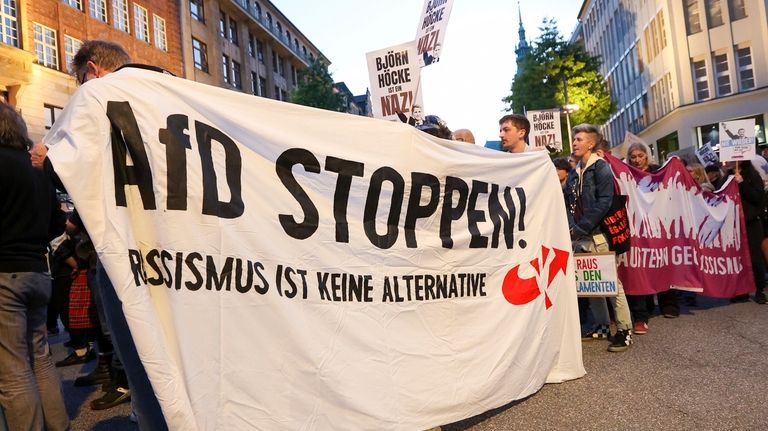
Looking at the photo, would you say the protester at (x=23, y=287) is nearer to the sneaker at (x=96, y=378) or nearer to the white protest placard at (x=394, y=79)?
the sneaker at (x=96, y=378)

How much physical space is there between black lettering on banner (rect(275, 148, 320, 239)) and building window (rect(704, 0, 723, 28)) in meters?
35.3

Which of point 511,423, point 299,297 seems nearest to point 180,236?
point 299,297

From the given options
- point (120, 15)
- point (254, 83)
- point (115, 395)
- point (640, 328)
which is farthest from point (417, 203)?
point (254, 83)

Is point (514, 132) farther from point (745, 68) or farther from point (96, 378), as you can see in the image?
point (745, 68)

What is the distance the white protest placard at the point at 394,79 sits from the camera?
692 cm

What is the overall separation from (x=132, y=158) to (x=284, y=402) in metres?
1.23

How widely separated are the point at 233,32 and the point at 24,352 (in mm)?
41446

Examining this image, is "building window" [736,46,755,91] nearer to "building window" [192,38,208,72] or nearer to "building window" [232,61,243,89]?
"building window" [192,38,208,72]

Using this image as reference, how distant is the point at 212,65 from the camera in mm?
36469

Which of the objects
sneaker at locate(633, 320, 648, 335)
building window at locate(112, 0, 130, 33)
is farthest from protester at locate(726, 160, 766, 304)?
building window at locate(112, 0, 130, 33)

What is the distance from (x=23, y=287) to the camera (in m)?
2.79

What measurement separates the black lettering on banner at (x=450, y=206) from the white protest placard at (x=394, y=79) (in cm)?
331

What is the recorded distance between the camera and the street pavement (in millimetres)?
3361

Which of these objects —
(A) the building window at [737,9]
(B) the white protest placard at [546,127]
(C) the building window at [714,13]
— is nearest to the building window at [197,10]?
(B) the white protest placard at [546,127]
